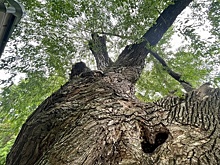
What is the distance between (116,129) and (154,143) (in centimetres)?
42

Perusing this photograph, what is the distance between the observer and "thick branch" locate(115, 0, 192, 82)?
4.24 m

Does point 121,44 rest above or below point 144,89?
above

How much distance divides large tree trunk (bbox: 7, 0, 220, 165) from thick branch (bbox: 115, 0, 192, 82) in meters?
1.10

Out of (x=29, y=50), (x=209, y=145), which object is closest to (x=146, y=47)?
(x=29, y=50)

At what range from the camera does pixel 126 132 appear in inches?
79.2

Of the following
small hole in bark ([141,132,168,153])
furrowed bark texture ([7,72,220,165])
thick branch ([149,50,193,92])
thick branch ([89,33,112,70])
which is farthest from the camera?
thick branch ([149,50,193,92])

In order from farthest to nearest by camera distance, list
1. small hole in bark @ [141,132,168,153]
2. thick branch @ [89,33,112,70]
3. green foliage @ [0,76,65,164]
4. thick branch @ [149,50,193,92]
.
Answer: thick branch @ [149,50,193,92]
thick branch @ [89,33,112,70]
green foliage @ [0,76,65,164]
small hole in bark @ [141,132,168,153]

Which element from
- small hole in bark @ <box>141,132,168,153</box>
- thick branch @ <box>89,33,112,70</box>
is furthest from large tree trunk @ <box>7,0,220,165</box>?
thick branch @ <box>89,33,112,70</box>

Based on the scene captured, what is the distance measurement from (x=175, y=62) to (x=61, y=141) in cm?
419

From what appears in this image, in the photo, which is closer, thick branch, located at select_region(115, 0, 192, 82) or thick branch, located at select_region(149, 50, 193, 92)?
thick branch, located at select_region(115, 0, 192, 82)

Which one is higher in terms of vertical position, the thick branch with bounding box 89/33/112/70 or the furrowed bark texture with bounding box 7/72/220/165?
the thick branch with bounding box 89/33/112/70

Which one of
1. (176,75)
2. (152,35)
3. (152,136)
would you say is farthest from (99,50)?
(152,136)

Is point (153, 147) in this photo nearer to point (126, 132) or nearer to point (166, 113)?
point (126, 132)

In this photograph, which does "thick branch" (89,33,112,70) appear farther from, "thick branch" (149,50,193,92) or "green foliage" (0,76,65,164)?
"green foliage" (0,76,65,164)
